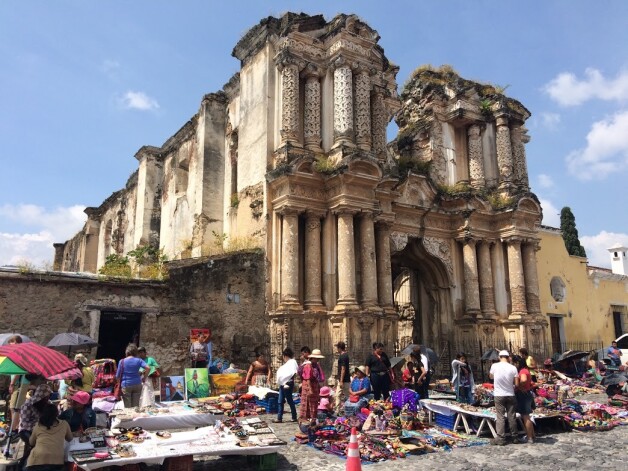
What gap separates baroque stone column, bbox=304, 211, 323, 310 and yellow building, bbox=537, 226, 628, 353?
11.8m

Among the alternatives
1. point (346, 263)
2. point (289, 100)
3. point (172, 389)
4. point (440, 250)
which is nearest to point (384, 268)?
point (346, 263)

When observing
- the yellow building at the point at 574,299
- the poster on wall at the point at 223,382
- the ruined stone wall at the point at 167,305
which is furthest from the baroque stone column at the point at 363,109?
the yellow building at the point at 574,299

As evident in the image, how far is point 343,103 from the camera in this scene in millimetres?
16359

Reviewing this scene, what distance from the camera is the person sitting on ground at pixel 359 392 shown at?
382 inches

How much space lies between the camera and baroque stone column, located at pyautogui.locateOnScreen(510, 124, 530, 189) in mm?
21000

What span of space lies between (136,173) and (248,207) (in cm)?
1317

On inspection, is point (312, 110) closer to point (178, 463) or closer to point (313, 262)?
point (313, 262)

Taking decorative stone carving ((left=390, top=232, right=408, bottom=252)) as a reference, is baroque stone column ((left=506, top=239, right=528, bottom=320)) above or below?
below

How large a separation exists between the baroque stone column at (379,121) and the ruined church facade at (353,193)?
5 cm

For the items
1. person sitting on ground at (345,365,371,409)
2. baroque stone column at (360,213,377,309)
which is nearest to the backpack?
person sitting on ground at (345,365,371,409)

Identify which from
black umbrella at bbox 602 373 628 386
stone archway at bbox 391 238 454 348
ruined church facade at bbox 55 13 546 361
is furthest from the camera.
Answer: stone archway at bbox 391 238 454 348

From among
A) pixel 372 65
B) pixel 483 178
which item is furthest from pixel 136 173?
pixel 483 178

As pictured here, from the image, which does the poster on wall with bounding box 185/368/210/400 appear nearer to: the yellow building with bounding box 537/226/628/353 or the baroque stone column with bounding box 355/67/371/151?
the baroque stone column with bounding box 355/67/371/151

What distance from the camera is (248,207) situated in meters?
16.9
